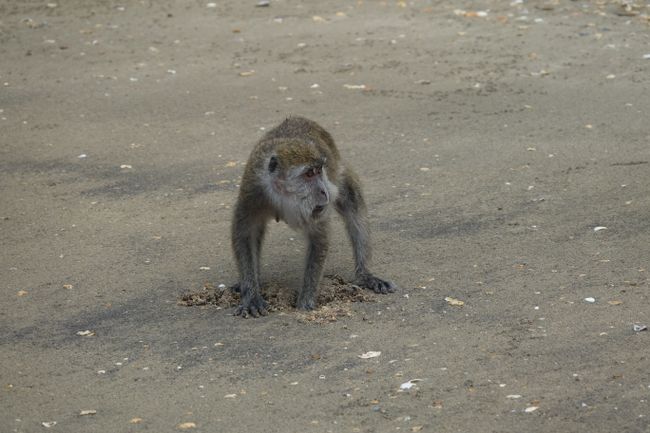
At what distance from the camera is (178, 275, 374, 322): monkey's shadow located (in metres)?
7.06

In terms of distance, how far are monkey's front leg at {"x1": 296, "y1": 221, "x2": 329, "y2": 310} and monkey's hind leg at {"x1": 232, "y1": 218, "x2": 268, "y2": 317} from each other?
0.83ft

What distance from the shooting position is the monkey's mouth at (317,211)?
6949mm

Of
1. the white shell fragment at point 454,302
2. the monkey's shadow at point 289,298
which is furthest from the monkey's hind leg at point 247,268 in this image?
the white shell fragment at point 454,302

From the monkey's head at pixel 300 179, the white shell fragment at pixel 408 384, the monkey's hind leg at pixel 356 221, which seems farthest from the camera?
the monkey's hind leg at pixel 356 221

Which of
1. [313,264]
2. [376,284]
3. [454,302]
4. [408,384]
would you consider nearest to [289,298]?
[313,264]

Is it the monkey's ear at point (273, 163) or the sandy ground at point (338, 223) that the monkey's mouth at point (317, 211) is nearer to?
the monkey's ear at point (273, 163)

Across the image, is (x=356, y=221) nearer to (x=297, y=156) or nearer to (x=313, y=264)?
(x=313, y=264)

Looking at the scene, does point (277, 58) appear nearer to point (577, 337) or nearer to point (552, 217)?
point (552, 217)

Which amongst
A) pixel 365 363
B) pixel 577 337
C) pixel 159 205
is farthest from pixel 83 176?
pixel 577 337

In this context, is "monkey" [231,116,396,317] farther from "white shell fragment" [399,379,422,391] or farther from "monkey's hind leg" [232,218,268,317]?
"white shell fragment" [399,379,422,391]

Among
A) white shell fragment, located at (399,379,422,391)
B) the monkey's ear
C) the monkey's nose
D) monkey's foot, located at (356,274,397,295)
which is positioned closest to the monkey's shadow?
monkey's foot, located at (356,274,397,295)

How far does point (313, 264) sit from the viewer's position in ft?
23.5

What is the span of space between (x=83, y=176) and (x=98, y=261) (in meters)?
2.17

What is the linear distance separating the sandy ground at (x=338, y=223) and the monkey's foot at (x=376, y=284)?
3.6 inches
